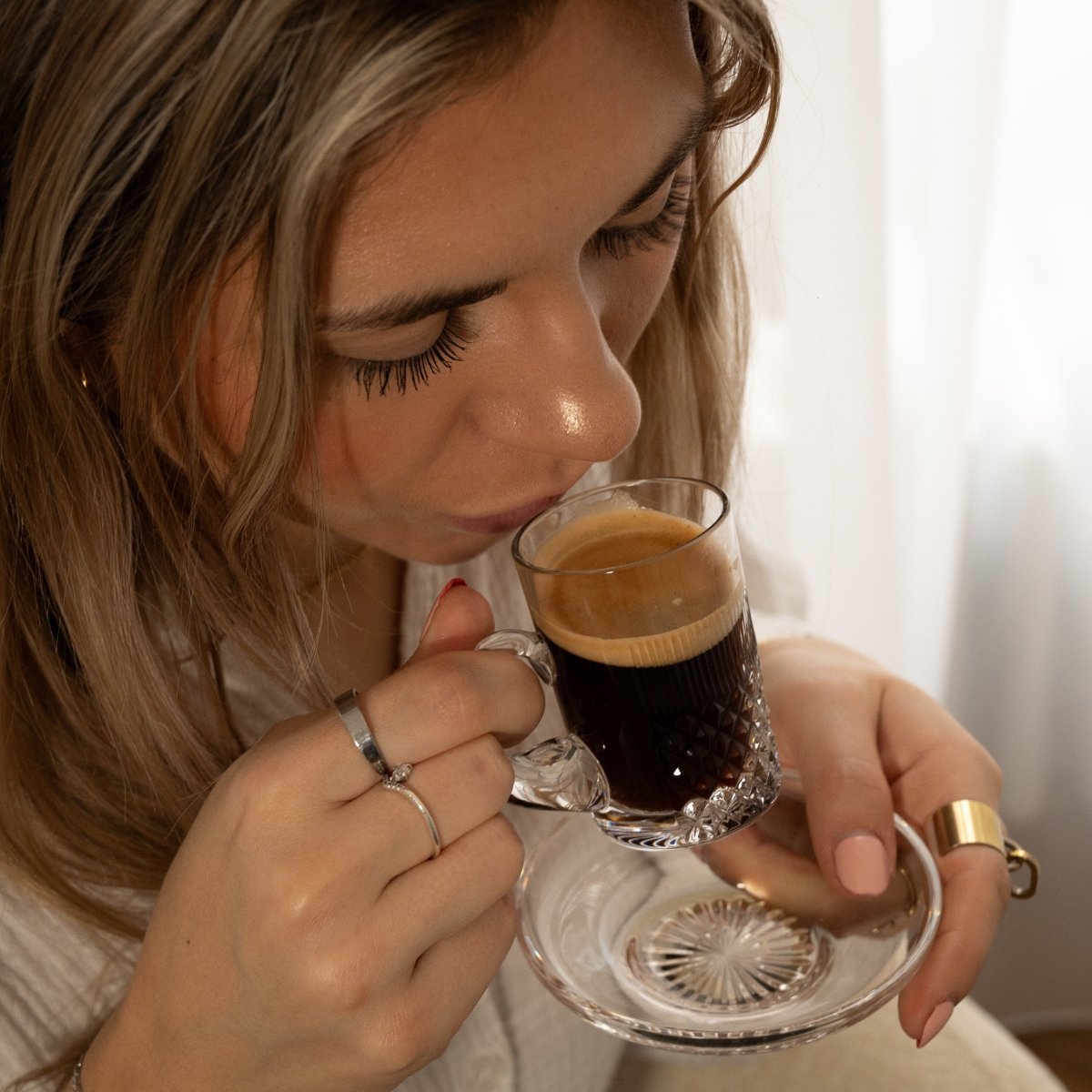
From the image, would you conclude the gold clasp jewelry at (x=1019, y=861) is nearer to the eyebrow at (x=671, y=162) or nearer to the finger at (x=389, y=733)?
the finger at (x=389, y=733)

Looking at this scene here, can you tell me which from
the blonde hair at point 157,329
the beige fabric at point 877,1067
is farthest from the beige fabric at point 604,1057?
the blonde hair at point 157,329

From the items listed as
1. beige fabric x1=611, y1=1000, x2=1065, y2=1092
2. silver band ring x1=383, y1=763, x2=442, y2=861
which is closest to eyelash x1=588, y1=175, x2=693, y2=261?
silver band ring x1=383, y1=763, x2=442, y2=861

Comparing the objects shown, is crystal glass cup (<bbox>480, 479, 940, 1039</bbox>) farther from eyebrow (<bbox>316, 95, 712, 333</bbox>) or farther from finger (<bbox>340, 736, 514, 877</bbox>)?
eyebrow (<bbox>316, 95, 712, 333</bbox>)

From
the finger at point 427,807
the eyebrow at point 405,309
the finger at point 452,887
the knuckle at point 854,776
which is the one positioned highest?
the eyebrow at point 405,309

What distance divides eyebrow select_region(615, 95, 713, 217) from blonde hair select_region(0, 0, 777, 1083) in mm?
77

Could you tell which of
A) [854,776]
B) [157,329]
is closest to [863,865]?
[854,776]

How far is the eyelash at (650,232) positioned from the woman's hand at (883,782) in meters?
0.52

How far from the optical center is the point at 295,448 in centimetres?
Result: 94

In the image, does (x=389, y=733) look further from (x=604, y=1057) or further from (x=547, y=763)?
(x=604, y=1057)

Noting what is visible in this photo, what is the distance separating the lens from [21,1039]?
3.78ft

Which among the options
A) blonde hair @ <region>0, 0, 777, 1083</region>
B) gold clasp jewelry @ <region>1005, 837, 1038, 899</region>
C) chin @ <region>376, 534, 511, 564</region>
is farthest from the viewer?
gold clasp jewelry @ <region>1005, 837, 1038, 899</region>

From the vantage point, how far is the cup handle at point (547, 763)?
103cm

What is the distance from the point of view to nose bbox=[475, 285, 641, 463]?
92 centimetres

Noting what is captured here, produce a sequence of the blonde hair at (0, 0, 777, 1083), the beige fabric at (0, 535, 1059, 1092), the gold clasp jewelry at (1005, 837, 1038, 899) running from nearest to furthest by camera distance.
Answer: the blonde hair at (0, 0, 777, 1083)
the gold clasp jewelry at (1005, 837, 1038, 899)
the beige fabric at (0, 535, 1059, 1092)
